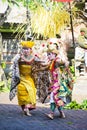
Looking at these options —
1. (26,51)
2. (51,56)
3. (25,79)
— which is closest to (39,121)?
(25,79)

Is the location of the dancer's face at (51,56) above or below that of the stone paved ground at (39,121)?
above

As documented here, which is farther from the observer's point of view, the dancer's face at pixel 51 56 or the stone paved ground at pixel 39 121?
the dancer's face at pixel 51 56

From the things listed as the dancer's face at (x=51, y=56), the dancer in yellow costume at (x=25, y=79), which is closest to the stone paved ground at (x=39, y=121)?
the dancer in yellow costume at (x=25, y=79)

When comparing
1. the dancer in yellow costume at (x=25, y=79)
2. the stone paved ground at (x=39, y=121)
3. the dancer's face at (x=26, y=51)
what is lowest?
the stone paved ground at (x=39, y=121)

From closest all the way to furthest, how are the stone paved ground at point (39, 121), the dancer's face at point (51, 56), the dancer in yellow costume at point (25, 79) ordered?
the stone paved ground at point (39, 121), the dancer's face at point (51, 56), the dancer in yellow costume at point (25, 79)

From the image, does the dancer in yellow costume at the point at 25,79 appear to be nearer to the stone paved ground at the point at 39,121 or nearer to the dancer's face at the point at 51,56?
the stone paved ground at the point at 39,121

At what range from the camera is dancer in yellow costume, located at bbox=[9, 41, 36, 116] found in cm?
955

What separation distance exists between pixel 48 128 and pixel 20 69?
1.81 m

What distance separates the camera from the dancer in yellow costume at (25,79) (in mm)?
9555

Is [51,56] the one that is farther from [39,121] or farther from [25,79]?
[39,121]

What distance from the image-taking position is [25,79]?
31.8 ft

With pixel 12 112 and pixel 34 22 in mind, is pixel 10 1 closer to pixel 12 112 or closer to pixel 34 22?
pixel 34 22

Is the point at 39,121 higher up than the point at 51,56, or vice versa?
the point at 51,56

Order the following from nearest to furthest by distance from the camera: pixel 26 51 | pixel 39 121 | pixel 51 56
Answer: pixel 39 121
pixel 51 56
pixel 26 51
